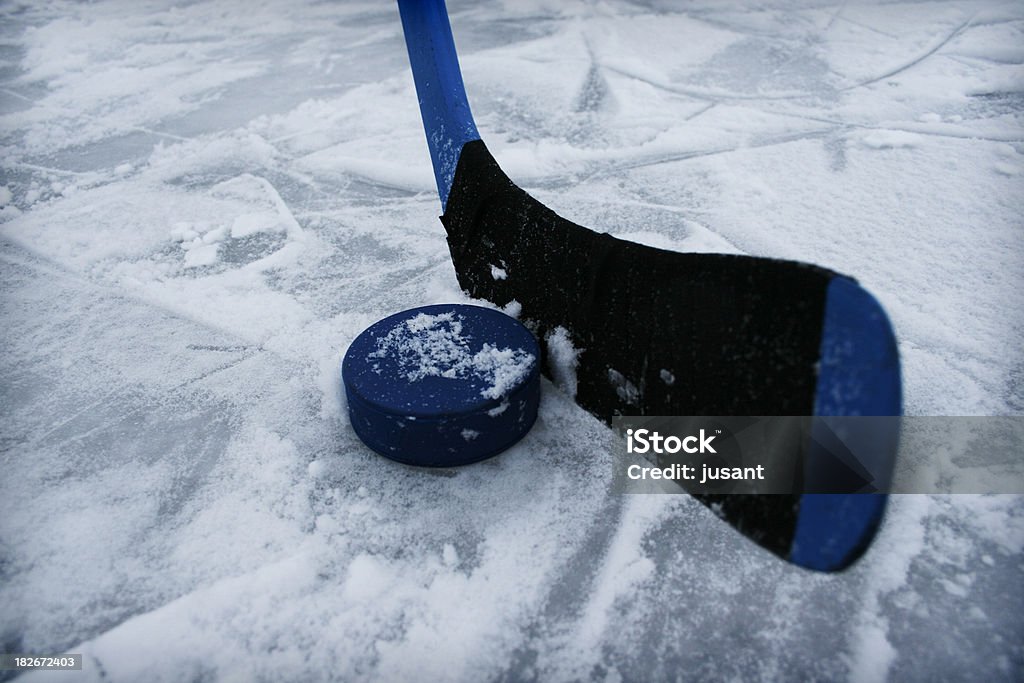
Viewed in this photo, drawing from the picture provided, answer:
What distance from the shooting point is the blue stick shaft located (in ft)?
6.56

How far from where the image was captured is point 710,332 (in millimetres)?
1209

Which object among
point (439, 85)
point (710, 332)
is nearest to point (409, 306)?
point (439, 85)

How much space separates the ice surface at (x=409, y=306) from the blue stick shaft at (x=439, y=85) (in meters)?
0.38

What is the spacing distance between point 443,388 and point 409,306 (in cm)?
70

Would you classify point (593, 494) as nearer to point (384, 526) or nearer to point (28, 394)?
point (384, 526)

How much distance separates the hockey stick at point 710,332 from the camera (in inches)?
40.4

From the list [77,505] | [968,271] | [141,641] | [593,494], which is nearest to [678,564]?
[593,494]

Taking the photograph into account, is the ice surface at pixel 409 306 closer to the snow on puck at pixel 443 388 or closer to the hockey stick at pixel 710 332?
the snow on puck at pixel 443 388

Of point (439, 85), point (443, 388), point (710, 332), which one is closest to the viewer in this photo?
point (710, 332)

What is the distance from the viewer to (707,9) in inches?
203

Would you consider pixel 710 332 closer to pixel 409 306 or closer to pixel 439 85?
pixel 409 306

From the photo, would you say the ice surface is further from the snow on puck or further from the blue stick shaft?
the blue stick shaft

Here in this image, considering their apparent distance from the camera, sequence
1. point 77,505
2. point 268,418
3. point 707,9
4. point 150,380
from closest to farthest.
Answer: point 77,505, point 268,418, point 150,380, point 707,9

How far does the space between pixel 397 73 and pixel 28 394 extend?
2992 millimetres
